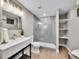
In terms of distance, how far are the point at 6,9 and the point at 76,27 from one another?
2523 mm

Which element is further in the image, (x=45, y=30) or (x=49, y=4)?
(x=45, y=30)

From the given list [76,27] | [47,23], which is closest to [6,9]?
[76,27]

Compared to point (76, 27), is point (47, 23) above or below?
above

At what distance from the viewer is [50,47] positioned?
12.3ft

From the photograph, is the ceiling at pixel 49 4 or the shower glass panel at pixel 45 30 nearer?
the ceiling at pixel 49 4

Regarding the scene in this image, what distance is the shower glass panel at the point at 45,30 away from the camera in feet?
14.0

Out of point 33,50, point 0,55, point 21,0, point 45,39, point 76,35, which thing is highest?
point 21,0

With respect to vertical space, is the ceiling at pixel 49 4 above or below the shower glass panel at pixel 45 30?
above

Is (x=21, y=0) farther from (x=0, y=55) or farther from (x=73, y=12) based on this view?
(x=73, y=12)

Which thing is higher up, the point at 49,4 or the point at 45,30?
the point at 49,4

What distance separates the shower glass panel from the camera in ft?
14.0

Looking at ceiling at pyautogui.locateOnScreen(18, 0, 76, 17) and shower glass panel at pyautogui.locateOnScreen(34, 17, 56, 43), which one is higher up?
ceiling at pyautogui.locateOnScreen(18, 0, 76, 17)

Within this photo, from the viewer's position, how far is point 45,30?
4.38 meters

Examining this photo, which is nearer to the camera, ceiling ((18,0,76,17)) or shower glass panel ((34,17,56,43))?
ceiling ((18,0,76,17))
